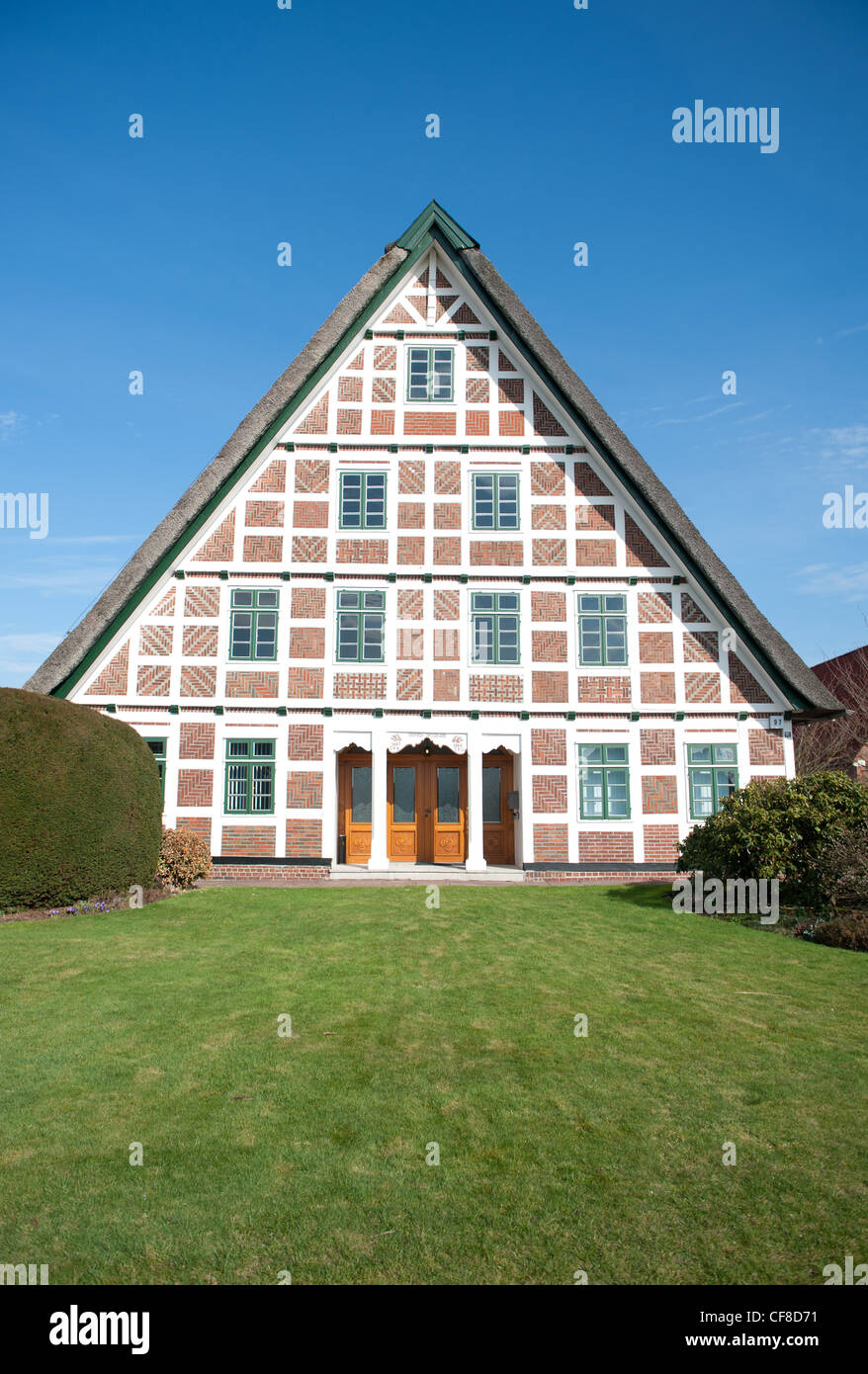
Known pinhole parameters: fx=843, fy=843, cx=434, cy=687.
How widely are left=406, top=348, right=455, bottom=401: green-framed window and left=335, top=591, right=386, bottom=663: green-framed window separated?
465 centimetres

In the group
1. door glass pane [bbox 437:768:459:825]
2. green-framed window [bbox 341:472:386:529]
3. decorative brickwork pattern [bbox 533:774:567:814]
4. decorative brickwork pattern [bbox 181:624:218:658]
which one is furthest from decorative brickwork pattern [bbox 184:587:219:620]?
decorative brickwork pattern [bbox 533:774:567:814]

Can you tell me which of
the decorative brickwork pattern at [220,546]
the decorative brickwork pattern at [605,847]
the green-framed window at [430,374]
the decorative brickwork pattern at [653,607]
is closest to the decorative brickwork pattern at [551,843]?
the decorative brickwork pattern at [605,847]

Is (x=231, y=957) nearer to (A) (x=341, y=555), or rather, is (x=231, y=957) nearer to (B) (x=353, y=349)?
(A) (x=341, y=555)

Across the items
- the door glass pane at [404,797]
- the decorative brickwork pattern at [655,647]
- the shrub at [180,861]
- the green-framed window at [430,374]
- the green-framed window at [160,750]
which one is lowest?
the shrub at [180,861]

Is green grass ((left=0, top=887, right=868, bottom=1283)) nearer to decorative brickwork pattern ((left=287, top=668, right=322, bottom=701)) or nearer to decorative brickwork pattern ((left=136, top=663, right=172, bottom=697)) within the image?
decorative brickwork pattern ((left=287, top=668, right=322, bottom=701))

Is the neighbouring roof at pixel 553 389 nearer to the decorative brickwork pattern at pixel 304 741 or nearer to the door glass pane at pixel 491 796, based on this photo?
the decorative brickwork pattern at pixel 304 741

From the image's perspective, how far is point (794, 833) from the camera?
13.0m

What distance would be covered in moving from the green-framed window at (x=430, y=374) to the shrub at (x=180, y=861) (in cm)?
1055

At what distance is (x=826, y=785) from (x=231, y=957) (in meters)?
9.54

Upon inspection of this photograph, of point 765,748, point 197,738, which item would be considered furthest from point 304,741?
point 765,748

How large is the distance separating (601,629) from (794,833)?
6496 millimetres

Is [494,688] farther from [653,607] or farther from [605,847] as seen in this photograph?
[605,847]

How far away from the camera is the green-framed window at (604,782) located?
17562 millimetres
